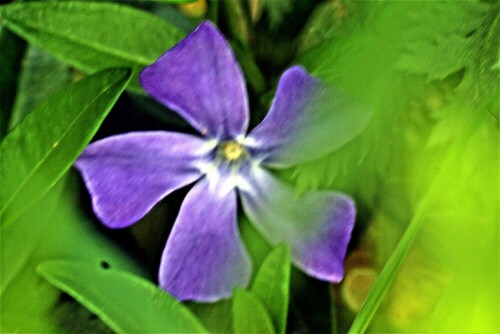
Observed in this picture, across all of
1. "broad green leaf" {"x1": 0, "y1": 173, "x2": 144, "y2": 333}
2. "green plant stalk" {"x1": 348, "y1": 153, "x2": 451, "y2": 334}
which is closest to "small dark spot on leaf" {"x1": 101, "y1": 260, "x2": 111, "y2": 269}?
"broad green leaf" {"x1": 0, "y1": 173, "x2": 144, "y2": 333}

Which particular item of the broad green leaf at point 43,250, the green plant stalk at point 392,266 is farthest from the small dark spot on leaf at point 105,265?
the green plant stalk at point 392,266

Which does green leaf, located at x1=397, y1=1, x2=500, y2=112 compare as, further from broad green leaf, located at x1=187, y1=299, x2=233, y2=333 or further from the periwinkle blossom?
broad green leaf, located at x1=187, y1=299, x2=233, y2=333

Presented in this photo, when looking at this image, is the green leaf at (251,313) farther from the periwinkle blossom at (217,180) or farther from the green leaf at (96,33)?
the green leaf at (96,33)

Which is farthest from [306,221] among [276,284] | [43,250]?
[43,250]

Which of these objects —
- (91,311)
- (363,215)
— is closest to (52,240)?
(91,311)

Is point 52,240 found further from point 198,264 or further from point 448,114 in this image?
point 448,114

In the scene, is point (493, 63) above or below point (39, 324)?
above

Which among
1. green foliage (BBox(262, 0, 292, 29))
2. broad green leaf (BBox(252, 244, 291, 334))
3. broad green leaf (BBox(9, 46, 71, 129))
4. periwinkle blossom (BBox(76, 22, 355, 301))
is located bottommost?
broad green leaf (BBox(252, 244, 291, 334))
